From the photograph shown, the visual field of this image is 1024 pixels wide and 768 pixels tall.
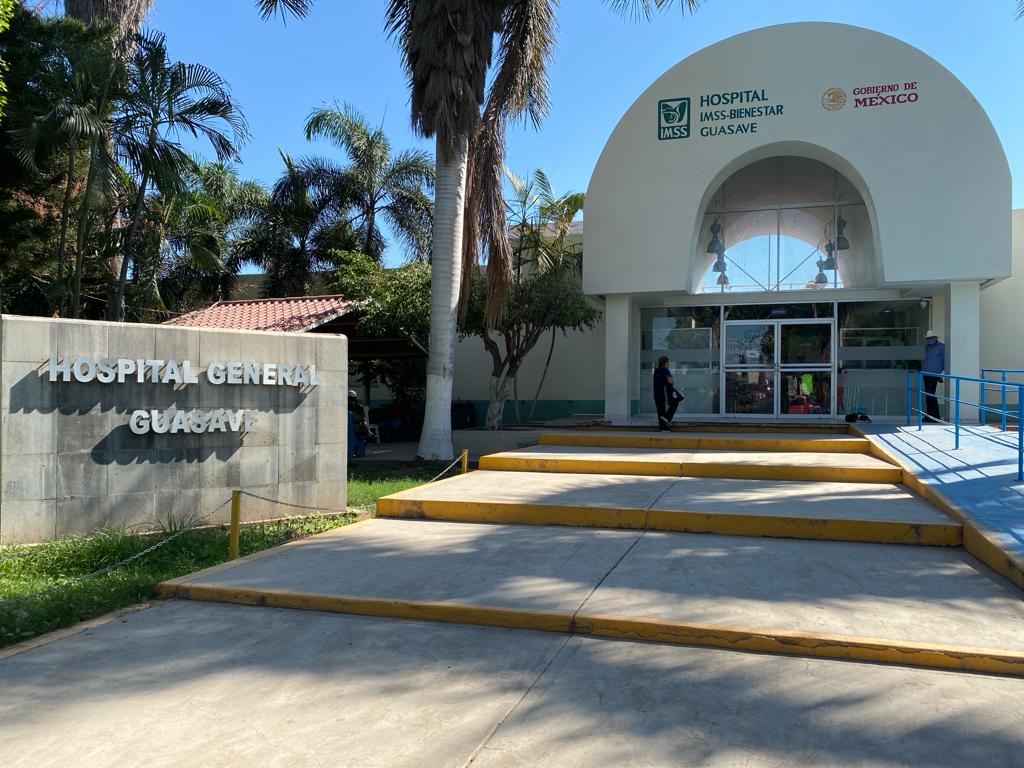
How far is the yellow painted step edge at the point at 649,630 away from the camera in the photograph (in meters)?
4.14

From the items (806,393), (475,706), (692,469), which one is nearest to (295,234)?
(806,393)

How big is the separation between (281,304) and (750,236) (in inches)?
439

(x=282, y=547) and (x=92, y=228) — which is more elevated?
(x=92, y=228)

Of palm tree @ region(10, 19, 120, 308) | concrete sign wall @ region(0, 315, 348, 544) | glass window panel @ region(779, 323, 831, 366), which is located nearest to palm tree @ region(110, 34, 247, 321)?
palm tree @ region(10, 19, 120, 308)

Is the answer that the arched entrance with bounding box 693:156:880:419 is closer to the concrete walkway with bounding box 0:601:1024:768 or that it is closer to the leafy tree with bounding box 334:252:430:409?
the leafy tree with bounding box 334:252:430:409

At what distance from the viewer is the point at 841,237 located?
1706cm

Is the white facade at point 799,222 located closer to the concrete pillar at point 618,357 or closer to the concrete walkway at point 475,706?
the concrete pillar at point 618,357

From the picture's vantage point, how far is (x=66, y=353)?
24.7 ft

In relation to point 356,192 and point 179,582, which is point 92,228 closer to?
point 356,192

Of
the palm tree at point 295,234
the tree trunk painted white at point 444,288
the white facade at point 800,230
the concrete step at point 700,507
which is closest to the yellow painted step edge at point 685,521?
the concrete step at point 700,507

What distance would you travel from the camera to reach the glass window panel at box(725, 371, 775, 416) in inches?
655

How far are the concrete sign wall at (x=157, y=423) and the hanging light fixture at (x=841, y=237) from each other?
12496 millimetres

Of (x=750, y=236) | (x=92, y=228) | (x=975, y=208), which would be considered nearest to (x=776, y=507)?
(x=975, y=208)

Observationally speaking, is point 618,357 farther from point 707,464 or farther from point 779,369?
point 707,464
